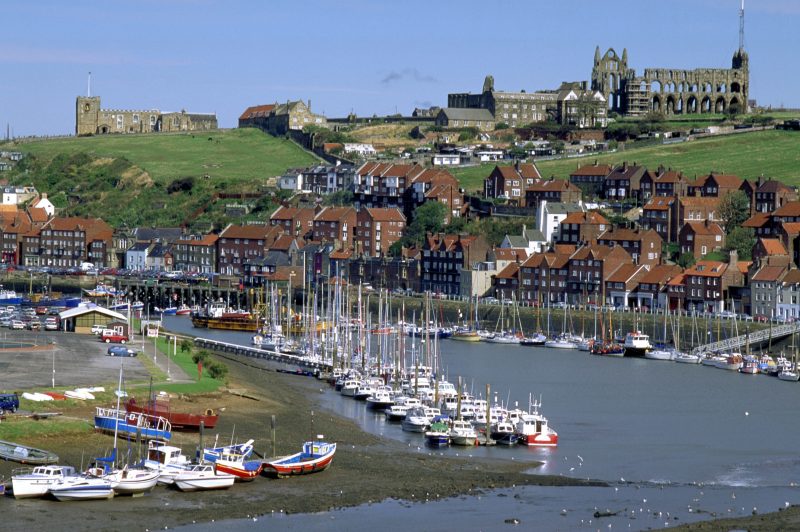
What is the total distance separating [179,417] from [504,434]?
1049 cm

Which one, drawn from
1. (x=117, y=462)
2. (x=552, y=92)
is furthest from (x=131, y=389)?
(x=552, y=92)

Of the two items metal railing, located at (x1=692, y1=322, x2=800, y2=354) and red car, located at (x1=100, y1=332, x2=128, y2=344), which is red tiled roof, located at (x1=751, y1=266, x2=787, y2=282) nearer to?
metal railing, located at (x1=692, y1=322, x2=800, y2=354)

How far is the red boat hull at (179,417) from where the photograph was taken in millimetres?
45719

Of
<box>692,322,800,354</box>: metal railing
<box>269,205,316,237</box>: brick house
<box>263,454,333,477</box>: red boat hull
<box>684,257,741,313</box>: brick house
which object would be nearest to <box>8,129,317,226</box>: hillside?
<box>269,205,316,237</box>: brick house

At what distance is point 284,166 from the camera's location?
15400 cm

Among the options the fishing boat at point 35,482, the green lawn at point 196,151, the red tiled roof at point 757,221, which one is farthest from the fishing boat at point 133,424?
the green lawn at point 196,151

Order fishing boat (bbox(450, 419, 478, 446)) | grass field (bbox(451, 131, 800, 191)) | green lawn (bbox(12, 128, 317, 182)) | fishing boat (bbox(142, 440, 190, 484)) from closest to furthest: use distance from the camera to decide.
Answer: fishing boat (bbox(142, 440, 190, 484)), fishing boat (bbox(450, 419, 478, 446)), grass field (bbox(451, 131, 800, 191)), green lawn (bbox(12, 128, 317, 182))

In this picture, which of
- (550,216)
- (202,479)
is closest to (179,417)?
(202,479)

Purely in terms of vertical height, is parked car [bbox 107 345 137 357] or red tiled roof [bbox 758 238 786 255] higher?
red tiled roof [bbox 758 238 786 255]

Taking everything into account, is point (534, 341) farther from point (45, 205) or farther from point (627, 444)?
point (45, 205)

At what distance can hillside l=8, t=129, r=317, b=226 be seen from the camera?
14488cm

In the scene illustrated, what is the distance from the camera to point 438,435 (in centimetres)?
5012

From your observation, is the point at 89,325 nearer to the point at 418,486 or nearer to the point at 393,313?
the point at 393,313

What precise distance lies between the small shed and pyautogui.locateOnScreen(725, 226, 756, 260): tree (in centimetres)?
4053
